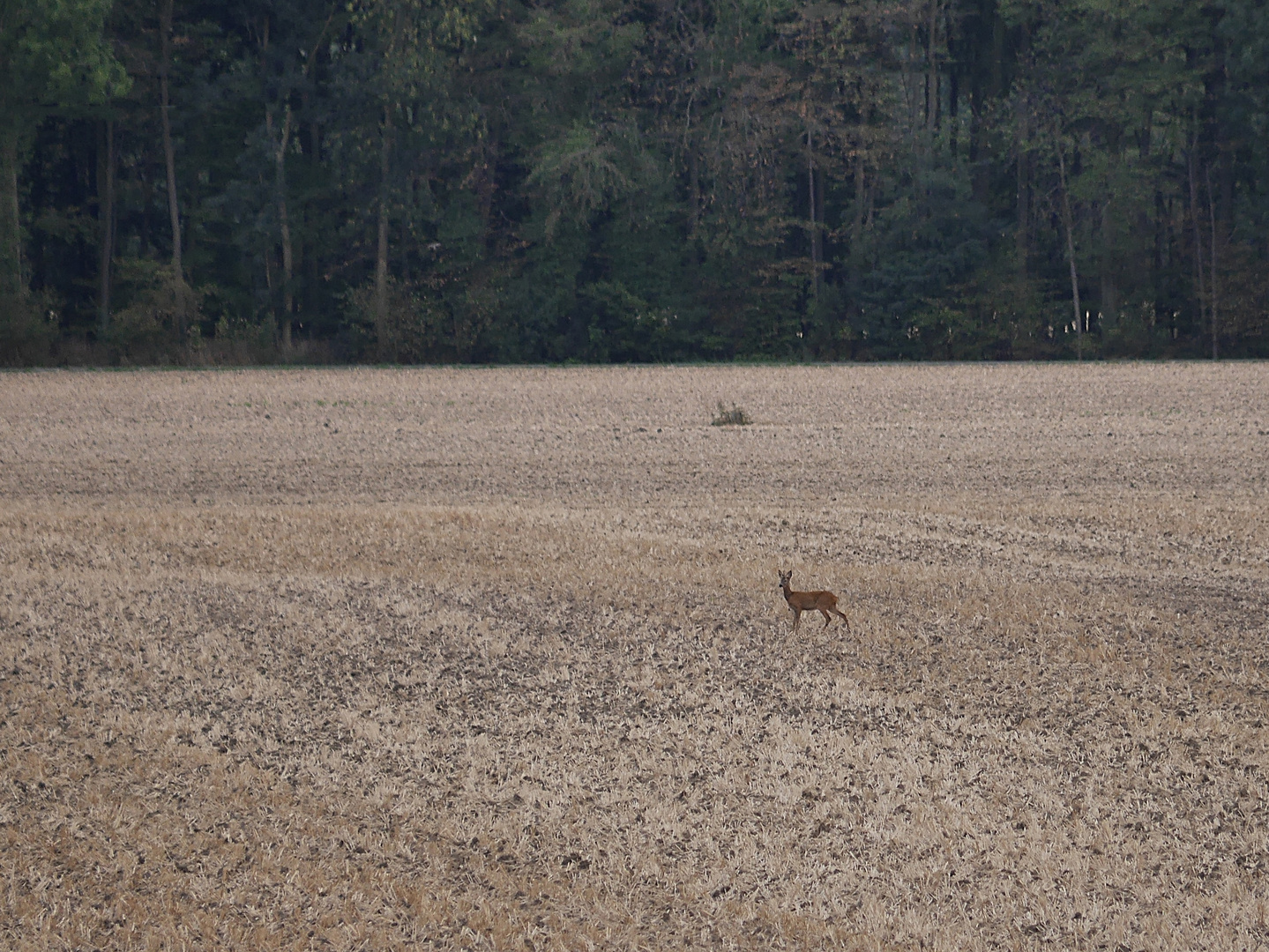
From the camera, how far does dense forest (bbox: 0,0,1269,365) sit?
3091cm

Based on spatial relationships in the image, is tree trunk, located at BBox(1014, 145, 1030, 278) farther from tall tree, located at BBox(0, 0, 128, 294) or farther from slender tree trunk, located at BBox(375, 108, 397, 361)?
tall tree, located at BBox(0, 0, 128, 294)

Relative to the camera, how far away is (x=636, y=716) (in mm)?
5199

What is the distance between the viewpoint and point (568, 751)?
4844 millimetres

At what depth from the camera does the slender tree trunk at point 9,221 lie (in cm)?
2941

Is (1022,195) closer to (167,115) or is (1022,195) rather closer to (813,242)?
(813,242)

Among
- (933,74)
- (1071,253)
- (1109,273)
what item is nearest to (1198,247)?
(1109,273)

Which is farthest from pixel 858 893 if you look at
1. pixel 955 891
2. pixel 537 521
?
pixel 537 521

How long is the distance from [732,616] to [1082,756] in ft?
6.81

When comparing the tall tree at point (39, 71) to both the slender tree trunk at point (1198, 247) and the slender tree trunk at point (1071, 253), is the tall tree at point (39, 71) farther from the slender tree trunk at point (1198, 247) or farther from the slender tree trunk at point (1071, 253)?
the slender tree trunk at point (1198, 247)

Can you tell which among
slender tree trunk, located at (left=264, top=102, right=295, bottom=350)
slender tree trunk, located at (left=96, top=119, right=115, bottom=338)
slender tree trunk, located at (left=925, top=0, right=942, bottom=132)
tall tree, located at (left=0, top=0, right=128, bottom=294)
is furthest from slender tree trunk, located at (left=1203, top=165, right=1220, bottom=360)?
slender tree trunk, located at (left=96, top=119, right=115, bottom=338)

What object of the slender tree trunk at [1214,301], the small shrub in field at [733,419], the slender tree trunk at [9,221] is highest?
the slender tree trunk at [9,221]

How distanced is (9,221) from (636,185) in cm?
1357

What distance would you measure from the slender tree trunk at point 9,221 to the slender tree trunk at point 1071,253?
76.1ft

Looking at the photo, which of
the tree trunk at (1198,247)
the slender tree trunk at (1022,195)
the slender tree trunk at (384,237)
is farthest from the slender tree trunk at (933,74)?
the slender tree trunk at (384,237)
